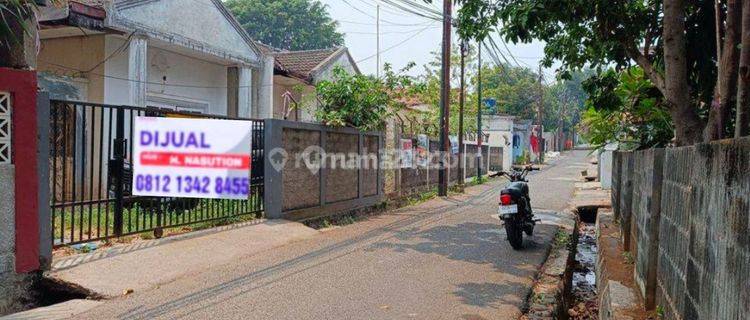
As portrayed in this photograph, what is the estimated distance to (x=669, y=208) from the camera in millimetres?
3787

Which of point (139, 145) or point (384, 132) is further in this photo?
point (384, 132)

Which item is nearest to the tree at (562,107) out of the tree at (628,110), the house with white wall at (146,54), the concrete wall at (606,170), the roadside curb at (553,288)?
the concrete wall at (606,170)

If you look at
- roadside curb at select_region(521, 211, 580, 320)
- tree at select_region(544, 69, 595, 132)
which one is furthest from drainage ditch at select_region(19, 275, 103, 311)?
tree at select_region(544, 69, 595, 132)

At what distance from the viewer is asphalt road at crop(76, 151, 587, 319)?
4.65 meters

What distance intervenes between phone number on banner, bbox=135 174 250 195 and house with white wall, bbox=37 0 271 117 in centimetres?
351

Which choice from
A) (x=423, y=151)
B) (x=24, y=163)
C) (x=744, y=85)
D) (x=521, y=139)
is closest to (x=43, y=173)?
(x=24, y=163)

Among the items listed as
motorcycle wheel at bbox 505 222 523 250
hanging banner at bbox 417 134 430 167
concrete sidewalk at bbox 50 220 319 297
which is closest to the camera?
concrete sidewalk at bbox 50 220 319 297

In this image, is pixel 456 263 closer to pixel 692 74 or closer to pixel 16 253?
pixel 692 74

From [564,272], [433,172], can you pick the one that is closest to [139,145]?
[564,272]

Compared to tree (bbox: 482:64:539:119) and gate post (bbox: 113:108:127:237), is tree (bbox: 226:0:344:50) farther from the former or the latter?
gate post (bbox: 113:108:127:237)

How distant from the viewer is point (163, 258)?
6250 mm

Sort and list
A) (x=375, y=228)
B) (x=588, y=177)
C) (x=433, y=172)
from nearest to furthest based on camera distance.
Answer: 1. (x=375, y=228)
2. (x=433, y=172)
3. (x=588, y=177)

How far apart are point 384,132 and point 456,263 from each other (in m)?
7.41

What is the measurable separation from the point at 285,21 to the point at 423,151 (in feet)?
98.0
